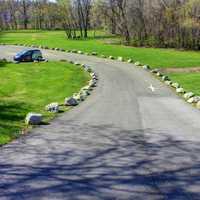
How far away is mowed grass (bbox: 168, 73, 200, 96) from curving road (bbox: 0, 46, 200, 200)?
844 cm

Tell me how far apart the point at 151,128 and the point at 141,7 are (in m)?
65.3

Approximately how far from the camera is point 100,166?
35.9ft

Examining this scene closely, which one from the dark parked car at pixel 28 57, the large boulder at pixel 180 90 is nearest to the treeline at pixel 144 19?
the dark parked car at pixel 28 57

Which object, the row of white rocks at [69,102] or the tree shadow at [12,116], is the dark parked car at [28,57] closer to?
the row of white rocks at [69,102]

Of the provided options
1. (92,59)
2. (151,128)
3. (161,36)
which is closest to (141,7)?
(161,36)

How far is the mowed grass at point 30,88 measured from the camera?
18016 millimetres

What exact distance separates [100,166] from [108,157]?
938 millimetres

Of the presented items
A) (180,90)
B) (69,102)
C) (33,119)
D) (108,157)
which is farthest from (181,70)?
(108,157)

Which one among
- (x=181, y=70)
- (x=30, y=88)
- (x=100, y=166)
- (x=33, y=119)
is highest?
(x=100, y=166)

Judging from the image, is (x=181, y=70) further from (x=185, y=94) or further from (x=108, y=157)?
(x=108, y=157)

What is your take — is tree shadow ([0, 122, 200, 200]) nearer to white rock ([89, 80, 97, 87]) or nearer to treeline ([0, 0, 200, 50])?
white rock ([89, 80, 97, 87])

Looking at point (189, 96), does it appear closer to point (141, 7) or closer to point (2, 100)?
point (2, 100)

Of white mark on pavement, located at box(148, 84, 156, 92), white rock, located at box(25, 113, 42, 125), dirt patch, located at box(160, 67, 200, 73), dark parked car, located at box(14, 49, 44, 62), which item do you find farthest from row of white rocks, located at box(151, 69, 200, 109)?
dark parked car, located at box(14, 49, 44, 62)

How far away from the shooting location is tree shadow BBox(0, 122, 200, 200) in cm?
905
